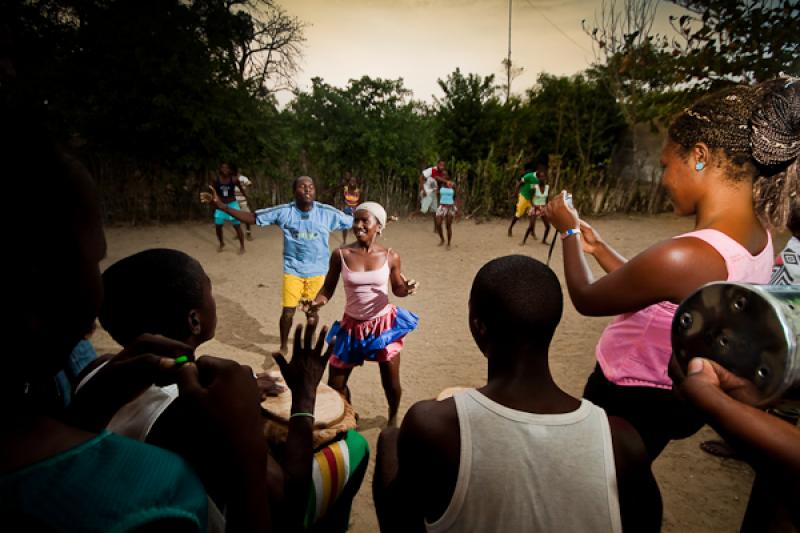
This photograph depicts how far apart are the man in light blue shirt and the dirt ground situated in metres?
0.73

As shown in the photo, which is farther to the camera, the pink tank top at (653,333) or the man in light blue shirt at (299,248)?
the man in light blue shirt at (299,248)

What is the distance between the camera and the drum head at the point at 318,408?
187 cm

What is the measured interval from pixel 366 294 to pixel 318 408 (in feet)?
4.27

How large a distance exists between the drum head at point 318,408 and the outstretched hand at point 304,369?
1.60ft

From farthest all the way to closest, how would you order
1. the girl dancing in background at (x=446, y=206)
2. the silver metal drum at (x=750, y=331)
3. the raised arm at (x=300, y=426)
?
the girl dancing in background at (x=446, y=206), the raised arm at (x=300, y=426), the silver metal drum at (x=750, y=331)

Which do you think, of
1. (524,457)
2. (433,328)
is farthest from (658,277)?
(433,328)

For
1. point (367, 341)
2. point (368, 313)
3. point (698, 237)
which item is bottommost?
point (367, 341)

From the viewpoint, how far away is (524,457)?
1.10 meters

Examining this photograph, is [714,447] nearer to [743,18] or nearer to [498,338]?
[498,338]

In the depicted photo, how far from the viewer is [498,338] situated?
4.41ft

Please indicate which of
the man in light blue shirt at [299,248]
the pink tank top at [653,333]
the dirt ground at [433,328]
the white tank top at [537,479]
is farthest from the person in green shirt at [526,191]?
the white tank top at [537,479]

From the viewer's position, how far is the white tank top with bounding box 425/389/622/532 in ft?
3.57

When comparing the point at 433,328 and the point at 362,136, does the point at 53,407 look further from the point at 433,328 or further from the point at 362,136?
the point at 362,136

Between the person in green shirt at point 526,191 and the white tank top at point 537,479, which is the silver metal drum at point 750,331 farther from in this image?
the person in green shirt at point 526,191
